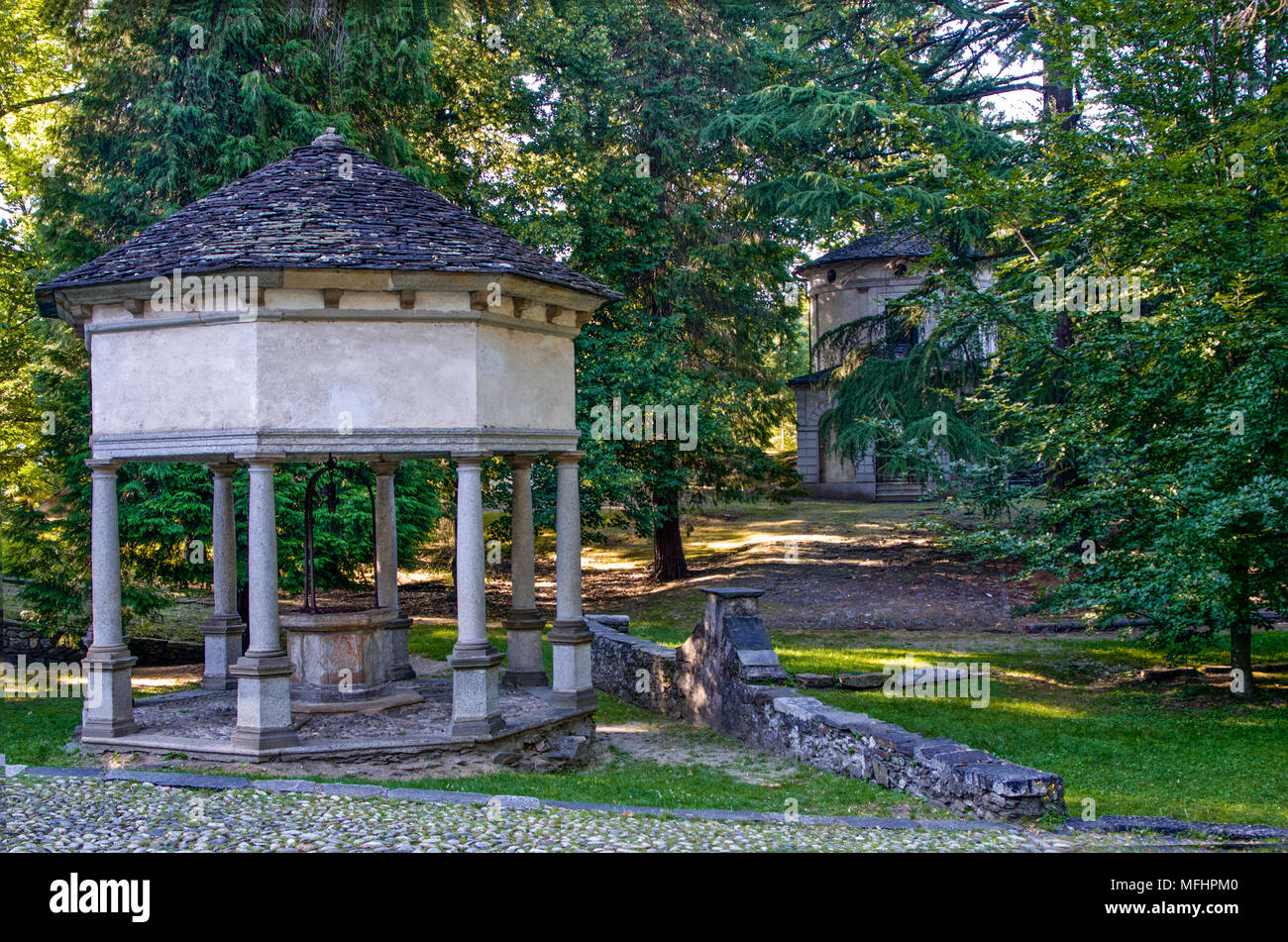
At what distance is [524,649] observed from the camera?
13484mm

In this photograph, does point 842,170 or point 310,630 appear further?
point 842,170

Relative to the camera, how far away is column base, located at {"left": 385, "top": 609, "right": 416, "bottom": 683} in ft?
44.9

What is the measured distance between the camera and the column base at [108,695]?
35.1 feet

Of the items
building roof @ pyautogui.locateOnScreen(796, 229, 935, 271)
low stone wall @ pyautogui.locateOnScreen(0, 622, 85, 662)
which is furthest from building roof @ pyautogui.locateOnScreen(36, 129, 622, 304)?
building roof @ pyautogui.locateOnScreen(796, 229, 935, 271)

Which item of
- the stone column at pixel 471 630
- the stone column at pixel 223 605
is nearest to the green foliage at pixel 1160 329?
the stone column at pixel 471 630

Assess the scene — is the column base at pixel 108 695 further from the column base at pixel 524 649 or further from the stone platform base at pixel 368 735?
the column base at pixel 524 649

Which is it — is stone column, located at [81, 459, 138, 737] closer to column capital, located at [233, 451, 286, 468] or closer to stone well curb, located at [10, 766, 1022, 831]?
stone well curb, located at [10, 766, 1022, 831]

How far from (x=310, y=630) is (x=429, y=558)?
17.7 m

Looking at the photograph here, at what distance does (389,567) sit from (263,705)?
13.7 ft

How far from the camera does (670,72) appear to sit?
24.2m

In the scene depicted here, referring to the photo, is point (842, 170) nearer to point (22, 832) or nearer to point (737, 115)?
point (737, 115)

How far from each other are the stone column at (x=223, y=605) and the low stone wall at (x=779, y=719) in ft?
17.2

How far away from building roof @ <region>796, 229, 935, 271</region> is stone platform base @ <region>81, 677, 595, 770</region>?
23.3m

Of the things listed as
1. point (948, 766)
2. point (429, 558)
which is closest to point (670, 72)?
point (429, 558)
